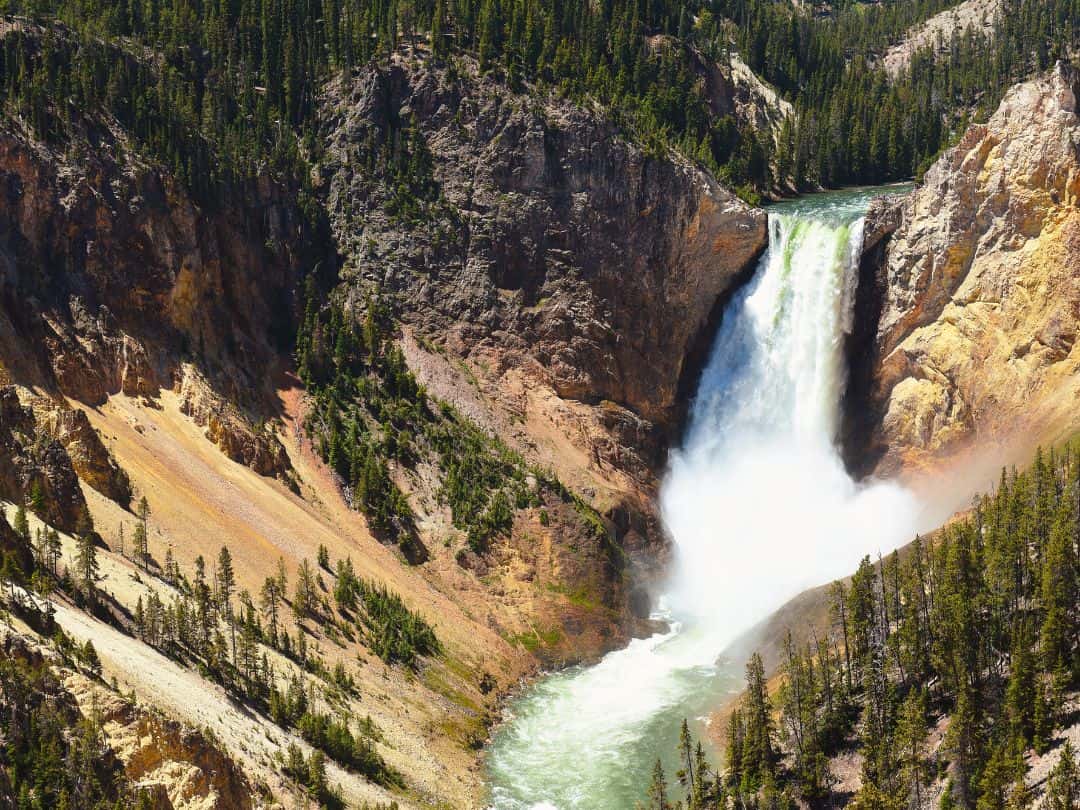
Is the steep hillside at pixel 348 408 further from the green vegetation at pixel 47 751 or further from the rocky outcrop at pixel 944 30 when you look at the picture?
the rocky outcrop at pixel 944 30

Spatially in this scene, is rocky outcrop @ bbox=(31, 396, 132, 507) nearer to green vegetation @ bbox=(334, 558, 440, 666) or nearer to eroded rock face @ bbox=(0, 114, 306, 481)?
eroded rock face @ bbox=(0, 114, 306, 481)

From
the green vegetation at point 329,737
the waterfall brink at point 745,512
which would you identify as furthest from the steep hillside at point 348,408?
the waterfall brink at point 745,512

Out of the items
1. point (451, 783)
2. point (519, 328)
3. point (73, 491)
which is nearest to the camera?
point (451, 783)

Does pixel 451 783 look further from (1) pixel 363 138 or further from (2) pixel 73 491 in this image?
(1) pixel 363 138

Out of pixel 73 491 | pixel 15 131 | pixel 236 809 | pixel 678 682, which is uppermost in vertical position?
pixel 15 131

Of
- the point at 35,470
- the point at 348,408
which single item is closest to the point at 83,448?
the point at 35,470

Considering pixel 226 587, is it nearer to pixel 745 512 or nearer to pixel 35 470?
pixel 35 470

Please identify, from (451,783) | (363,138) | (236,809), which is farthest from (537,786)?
(363,138)
